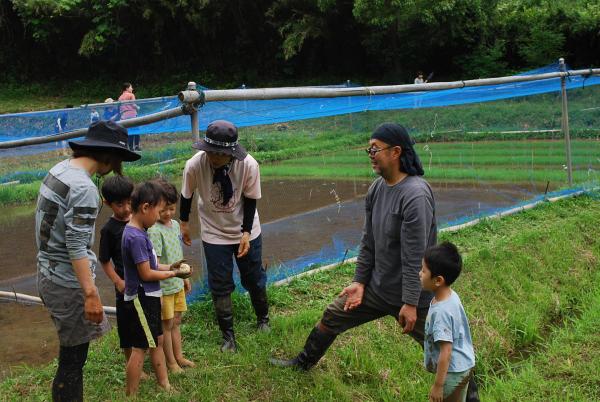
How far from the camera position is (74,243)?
312 cm

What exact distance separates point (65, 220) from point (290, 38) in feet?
82.8

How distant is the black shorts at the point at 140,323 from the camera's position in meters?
3.61

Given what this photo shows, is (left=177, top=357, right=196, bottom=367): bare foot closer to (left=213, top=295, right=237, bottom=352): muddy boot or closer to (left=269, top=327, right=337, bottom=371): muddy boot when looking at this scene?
(left=213, top=295, right=237, bottom=352): muddy boot

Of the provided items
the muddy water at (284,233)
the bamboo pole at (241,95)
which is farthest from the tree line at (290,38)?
the bamboo pole at (241,95)

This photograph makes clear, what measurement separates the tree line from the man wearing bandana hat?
68.9 feet

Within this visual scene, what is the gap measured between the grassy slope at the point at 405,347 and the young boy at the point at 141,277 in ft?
1.26

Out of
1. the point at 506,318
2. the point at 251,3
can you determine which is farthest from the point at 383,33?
the point at 506,318

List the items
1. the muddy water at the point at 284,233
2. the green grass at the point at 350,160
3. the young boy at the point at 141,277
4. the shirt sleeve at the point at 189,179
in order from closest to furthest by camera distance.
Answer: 1. the young boy at the point at 141,277
2. the shirt sleeve at the point at 189,179
3. the muddy water at the point at 284,233
4. the green grass at the point at 350,160

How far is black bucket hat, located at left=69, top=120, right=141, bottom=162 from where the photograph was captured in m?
3.19

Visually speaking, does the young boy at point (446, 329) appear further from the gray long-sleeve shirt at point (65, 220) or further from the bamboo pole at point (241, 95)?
the bamboo pole at point (241, 95)

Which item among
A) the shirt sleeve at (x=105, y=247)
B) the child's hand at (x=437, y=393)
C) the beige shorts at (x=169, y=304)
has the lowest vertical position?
the child's hand at (x=437, y=393)

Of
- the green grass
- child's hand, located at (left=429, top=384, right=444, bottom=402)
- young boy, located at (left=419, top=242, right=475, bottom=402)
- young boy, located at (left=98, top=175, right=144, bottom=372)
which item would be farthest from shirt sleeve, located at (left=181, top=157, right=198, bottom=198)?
the green grass

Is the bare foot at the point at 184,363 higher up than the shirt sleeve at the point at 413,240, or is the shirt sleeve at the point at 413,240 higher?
the shirt sleeve at the point at 413,240

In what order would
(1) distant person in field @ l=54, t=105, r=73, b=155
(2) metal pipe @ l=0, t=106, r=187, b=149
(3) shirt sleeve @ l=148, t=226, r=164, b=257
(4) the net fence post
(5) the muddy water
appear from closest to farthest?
(3) shirt sleeve @ l=148, t=226, r=164, b=257 → (2) metal pipe @ l=0, t=106, r=187, b=149 → (5) the muddy water → (1) distant person in field @ l=54, t=105, r=73, b=155 → (4) the net fence post
